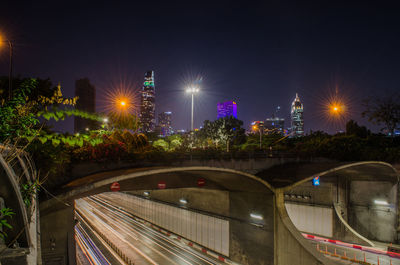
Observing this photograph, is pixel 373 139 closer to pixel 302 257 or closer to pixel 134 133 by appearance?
pixel 302 257

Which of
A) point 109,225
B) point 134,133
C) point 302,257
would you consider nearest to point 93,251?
point 109,225

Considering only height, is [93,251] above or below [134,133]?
below

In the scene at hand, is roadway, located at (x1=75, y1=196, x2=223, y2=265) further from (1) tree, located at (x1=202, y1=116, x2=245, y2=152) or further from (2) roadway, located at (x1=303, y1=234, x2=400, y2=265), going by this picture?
(1) tree, located at (x1=202, y1=116, x2=245, y2=152)

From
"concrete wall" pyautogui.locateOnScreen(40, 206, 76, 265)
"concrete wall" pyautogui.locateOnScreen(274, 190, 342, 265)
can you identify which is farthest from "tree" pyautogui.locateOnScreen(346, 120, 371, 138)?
"concrete wall" pyautogui.locateOnScreen(40, 206, 76, 265)

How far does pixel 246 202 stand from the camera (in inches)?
845

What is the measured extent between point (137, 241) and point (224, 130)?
33122 millimetres

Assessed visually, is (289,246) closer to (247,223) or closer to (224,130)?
(247,223)

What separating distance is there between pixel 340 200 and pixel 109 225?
33.3 m

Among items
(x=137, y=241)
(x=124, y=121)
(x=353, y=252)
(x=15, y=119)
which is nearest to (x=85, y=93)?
(x=137, y=241)

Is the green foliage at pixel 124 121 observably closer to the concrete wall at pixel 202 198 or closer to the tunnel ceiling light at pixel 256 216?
the concrete wall at pixel 202 198

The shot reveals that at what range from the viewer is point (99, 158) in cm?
1420

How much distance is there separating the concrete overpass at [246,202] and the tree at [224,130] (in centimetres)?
2872

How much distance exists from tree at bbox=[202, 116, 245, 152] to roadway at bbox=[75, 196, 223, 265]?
26.4 metres

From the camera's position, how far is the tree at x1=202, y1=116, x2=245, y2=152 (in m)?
55.6
